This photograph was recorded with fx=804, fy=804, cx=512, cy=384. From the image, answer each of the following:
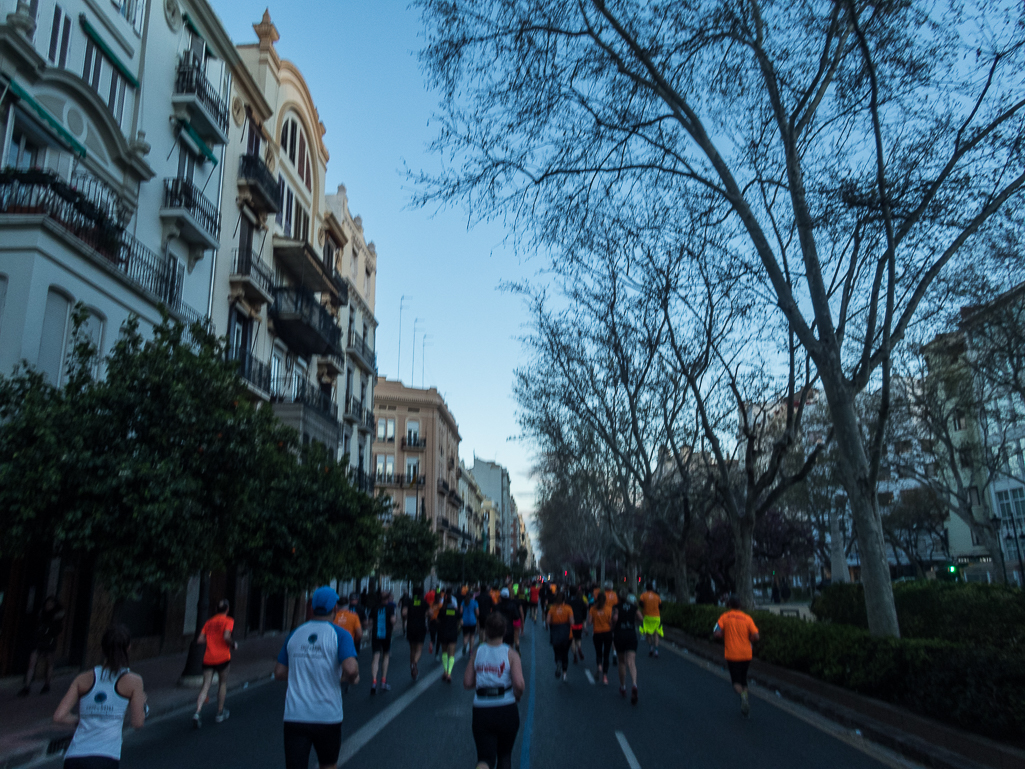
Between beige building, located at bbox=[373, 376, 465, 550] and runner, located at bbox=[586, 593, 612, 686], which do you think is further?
beige building, located at bbox=[373, 376, 465, 550]

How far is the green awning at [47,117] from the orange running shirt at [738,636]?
14675 millimetres

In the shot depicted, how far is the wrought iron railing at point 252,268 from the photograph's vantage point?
24500 millimetres

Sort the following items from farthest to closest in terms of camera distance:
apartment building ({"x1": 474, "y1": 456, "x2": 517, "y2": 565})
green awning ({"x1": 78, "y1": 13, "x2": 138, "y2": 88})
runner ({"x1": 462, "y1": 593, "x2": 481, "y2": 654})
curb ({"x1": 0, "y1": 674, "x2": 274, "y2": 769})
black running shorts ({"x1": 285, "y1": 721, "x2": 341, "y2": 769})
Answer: apartment building ({"x1": 474, "y1": 456, "x2": 517, "y2": 565}), runner ({"x1": 462, "y1": 593, "x2": 481, "y2": 654}), green awning ({"x1": 78, "y1": 13, "x2": 138, "y2": 88}), curb ({"x1": 0, "y1": 674, "x2": 274, "y2": 769}), black running shorts ({"x1": 285, "y1": 721, "x2": 341, "y2": 769})

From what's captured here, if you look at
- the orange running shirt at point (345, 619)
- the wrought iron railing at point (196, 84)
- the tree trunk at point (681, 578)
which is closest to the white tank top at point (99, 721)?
the orange running shirt at point (345, 619)

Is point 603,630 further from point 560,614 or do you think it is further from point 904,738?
point 904,738

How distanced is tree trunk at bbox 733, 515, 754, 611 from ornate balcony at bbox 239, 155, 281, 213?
56.8ft

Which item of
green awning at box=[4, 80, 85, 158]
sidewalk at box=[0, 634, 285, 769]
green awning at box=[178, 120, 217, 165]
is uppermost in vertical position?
green awning at box=[178, 120, 217, 165]

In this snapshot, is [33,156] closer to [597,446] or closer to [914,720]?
[914,720]

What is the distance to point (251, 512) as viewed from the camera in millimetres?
15008

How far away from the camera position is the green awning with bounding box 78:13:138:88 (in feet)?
55.0

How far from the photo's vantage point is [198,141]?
21.4 m

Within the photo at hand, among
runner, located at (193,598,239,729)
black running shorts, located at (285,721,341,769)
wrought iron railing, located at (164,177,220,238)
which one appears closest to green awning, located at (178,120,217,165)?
wrought iron railing, located at (164,177,220,238)

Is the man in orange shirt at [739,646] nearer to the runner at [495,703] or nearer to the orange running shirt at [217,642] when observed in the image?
the runner at [495,703]

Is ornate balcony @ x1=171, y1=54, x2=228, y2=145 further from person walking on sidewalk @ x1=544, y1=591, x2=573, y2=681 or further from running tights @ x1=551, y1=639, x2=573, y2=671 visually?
running tights @ x1=551, y1=639, x2=573, y2=671
